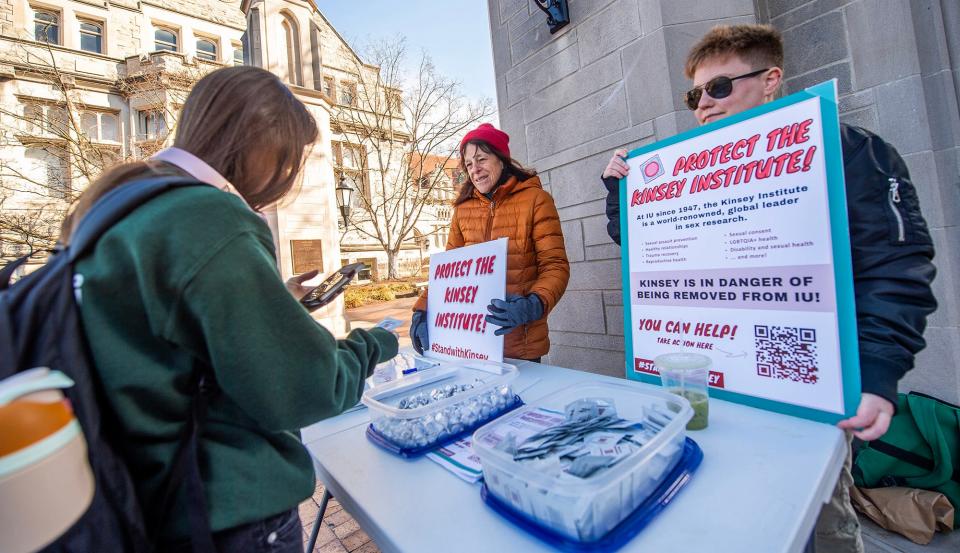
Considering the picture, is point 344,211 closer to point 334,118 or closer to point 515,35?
point 334,118

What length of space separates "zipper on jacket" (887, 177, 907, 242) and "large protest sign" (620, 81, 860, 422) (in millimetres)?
129

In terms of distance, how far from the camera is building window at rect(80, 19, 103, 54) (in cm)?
1565

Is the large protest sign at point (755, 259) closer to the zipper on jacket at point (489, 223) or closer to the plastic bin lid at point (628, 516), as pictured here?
the plastic bin lid at point (628, 516)

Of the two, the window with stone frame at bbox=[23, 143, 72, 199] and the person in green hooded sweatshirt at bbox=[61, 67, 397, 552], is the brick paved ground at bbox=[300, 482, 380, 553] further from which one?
the window with stone frame at bbox=[23, 143, 72, 199]

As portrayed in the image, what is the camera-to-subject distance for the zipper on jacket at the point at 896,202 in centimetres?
91

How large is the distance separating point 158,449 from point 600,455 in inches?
28.5

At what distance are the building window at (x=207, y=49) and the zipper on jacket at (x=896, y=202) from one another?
916 inches

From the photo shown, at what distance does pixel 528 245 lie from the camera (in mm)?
1891

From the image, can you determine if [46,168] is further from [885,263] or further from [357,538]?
[885,263]

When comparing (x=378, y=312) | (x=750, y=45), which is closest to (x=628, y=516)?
(x=750, y=45)

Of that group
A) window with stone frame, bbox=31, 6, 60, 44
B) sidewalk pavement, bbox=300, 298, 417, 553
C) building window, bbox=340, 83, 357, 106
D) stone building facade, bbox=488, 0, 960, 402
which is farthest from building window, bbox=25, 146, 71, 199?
stone building facade, bbox=488, 0, 960, 402

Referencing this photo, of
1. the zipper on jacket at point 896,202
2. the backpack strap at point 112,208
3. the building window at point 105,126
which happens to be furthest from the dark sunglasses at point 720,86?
the building window at point 105,126

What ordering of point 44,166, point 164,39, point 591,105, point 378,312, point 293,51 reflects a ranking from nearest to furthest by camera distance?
point 591,105, point 293,51, point 378,312, point 44,166, point 164,39

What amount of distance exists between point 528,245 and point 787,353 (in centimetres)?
111
